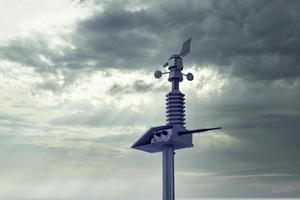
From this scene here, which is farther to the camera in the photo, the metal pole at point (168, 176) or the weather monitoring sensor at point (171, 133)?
the metal pole at point (168, 176)

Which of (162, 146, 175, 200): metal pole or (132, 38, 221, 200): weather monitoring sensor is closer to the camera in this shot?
(132, 38, 221, 200): weather monitoring sensor

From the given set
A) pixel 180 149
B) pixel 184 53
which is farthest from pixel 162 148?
pixel 184 53

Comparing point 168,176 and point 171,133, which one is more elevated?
point 171,133

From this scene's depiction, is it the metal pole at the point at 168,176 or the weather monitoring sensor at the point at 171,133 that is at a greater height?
the weather monitoring sensor at the point at 171,133

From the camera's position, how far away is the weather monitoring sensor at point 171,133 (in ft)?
242

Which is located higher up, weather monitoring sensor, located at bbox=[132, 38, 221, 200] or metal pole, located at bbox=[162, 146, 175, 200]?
weather monitoring sensor, located at bbox=[132, 38, 221, 200]

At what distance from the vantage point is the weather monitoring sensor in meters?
73.8

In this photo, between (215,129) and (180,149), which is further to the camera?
(180,149)

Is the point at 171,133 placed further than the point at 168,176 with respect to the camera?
No

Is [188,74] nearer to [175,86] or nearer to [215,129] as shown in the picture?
[175,86]

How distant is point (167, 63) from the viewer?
259 ft

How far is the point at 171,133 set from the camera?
73.1m

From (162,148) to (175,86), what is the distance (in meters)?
9.27

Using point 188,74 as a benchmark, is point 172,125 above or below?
below
